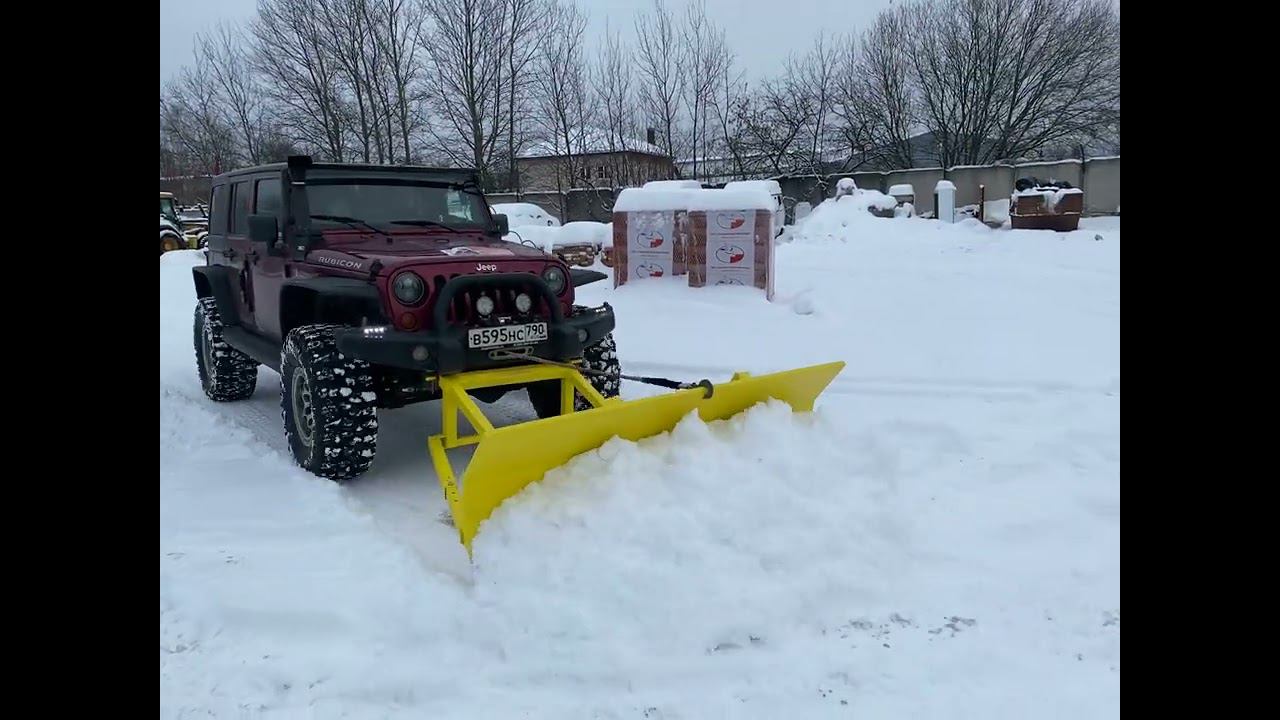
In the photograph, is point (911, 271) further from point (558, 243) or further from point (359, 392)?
point (359, 392)

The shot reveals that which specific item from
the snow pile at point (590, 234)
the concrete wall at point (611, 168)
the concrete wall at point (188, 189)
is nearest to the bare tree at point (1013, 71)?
the concrete wall at point (611, 168)

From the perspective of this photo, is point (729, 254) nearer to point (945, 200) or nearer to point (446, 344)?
point (446, 344)

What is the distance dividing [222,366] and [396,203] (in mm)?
2268

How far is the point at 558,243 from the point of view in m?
12.6

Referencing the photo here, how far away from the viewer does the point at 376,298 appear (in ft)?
14.1

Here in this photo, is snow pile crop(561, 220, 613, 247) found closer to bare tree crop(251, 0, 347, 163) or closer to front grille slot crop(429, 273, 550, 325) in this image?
front grille slot crop(429, 273, 550, 325)

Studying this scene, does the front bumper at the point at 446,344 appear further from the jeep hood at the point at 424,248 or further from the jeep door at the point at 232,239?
the jeep door at the point at 232,239

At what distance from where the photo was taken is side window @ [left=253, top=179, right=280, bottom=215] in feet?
17.7

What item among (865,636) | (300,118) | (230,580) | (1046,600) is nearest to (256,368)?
(230,580)

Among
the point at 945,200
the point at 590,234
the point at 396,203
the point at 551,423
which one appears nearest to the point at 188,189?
the point at 590,234

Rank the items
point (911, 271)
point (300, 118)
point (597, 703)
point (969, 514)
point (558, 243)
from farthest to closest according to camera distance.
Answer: point (300, 118), point (558, 243), point (911, 271), point (969, 514), point (597, 703)

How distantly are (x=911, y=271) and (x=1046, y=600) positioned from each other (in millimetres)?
9061

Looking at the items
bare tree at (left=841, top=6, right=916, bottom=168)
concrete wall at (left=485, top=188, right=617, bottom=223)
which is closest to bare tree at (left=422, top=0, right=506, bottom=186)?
concrete wall at (left=485, top=188, right=617, bottom=223)

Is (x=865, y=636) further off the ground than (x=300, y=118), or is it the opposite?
(x=300, y=118)
